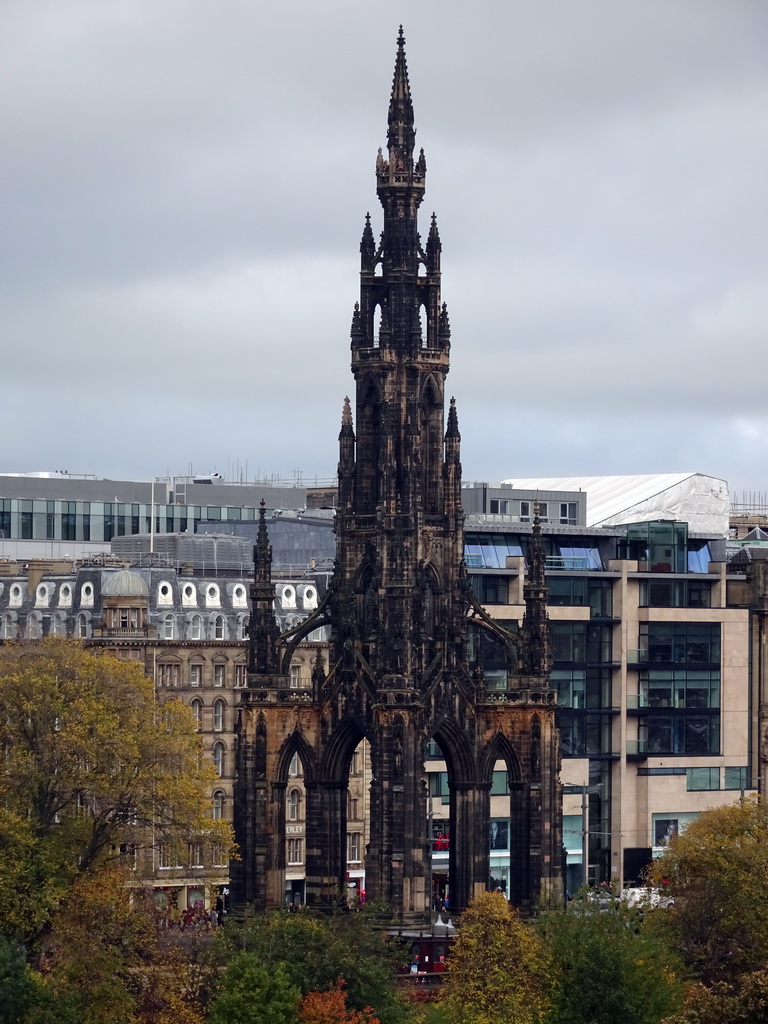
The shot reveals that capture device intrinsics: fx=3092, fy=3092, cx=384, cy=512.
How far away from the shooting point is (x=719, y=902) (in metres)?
133

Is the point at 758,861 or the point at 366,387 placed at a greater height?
the point at 366,387

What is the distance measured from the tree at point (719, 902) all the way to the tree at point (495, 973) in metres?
8.14

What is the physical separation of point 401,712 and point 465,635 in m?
5.01

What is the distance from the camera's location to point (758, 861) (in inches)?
5251

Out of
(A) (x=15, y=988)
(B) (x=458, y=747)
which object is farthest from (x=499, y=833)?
(A) (x=15, y=988)

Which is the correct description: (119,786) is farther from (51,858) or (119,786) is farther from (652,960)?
(652,960)

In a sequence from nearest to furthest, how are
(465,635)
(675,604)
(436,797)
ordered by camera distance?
(465,635) → (436,797) → (675,604)

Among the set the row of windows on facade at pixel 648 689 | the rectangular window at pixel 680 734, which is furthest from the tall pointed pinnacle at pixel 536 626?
the rectangular window at pixel 680 734

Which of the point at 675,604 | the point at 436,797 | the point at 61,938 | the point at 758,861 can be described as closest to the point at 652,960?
the point at 758,861

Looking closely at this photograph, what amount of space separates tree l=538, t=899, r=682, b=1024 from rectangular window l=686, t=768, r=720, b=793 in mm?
69369

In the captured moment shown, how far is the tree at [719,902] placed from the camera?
130 m

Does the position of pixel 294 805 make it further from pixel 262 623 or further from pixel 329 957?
pixel 329 957

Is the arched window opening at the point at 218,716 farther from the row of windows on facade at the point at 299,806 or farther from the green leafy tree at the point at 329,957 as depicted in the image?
the green leafy tree at the point at 329,957

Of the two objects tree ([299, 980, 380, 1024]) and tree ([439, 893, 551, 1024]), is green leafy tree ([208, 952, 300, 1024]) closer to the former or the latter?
tree ([299, 980, 380, 1024])
